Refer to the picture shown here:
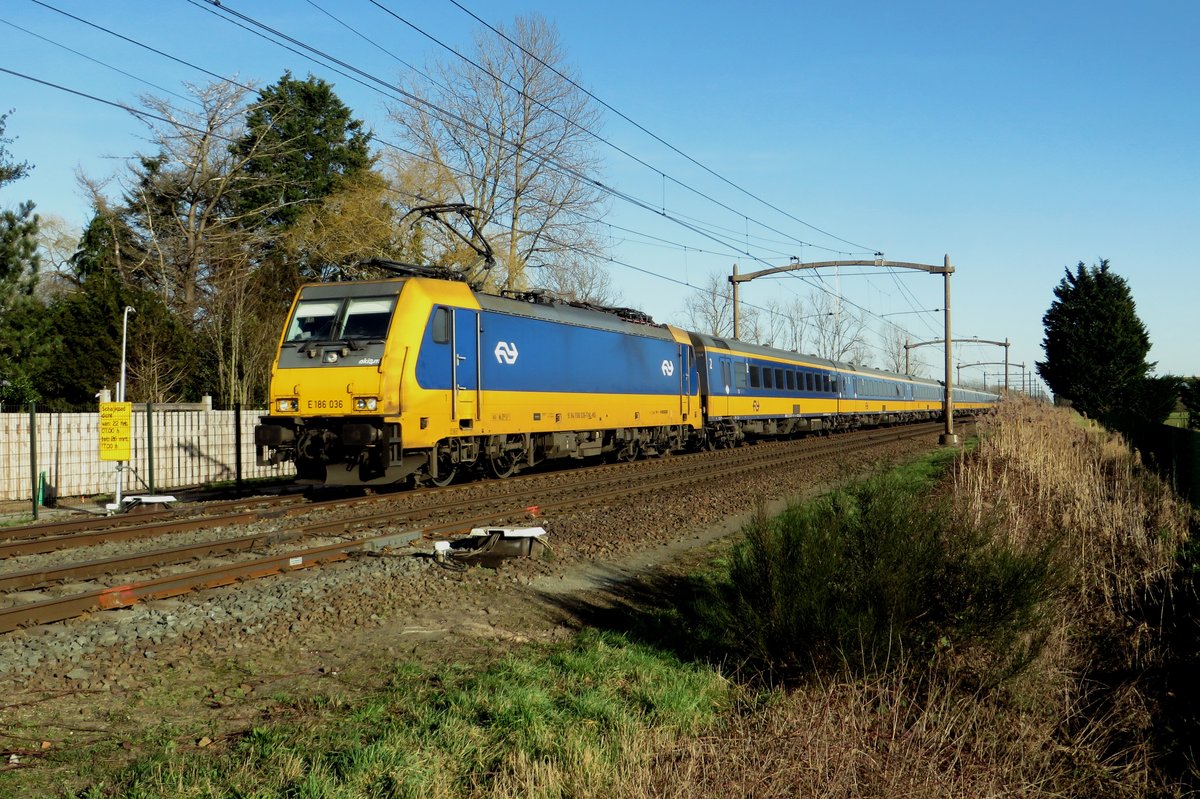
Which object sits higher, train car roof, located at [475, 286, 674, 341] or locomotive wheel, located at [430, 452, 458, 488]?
train car roof, located at [475, 286, 674, 341]

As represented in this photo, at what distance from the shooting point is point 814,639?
5867 millimetres

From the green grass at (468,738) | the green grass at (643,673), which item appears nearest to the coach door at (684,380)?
the green grass at (643,673)

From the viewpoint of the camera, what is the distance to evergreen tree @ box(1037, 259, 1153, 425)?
47.4 metres

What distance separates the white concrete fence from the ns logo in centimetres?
636

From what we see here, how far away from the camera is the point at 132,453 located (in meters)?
18.1

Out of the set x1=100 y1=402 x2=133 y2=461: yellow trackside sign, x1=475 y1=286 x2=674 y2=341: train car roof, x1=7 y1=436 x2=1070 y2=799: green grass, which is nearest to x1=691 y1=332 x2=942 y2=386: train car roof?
x1=475 y1=286 x2=674 y2=341: train car roof

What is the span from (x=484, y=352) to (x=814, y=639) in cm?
1099

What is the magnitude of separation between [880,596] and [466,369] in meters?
10.7

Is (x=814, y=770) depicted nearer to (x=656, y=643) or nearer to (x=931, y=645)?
(x=931, y=645)

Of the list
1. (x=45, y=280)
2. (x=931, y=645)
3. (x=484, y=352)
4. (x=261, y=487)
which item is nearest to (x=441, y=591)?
(x=931, y=645)

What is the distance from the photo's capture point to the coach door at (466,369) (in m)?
15.3

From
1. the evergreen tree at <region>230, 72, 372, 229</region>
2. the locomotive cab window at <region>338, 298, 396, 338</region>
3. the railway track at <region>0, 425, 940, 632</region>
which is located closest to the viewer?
the railway track at <region>0, 425, 940, 632</region>

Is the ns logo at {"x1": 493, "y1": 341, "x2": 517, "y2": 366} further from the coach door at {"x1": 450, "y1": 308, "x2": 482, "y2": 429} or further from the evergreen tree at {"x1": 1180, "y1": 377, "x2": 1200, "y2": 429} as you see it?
the evergreen tree at {"x1": 1180, "y1": 377, "x2": 1200, "y2": 429}

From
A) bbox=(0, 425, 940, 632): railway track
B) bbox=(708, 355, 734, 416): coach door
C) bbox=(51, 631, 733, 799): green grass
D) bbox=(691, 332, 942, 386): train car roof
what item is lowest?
bbox=(51, 631, 733, 799): green grass
